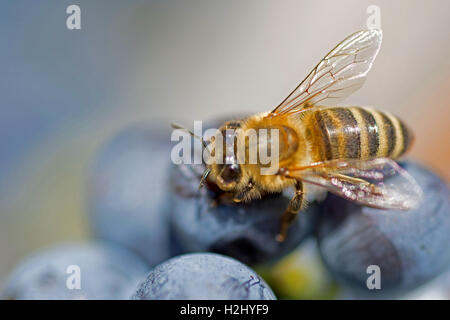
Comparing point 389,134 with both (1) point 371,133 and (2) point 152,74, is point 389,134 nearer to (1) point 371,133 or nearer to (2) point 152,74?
(1) point 371,133

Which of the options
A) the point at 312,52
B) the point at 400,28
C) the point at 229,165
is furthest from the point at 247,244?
the point at 400,28

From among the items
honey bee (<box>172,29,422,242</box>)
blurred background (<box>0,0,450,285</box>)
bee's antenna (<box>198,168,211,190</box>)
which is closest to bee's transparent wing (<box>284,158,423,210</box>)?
honey bee (<box>172,29,422,242</box>)

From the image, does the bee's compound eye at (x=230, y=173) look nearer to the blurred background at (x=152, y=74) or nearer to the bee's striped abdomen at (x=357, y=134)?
the bee's striped abdomen at (x=357, y=134)

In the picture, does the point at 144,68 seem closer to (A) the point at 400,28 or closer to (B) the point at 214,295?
(A) the point at 400,28

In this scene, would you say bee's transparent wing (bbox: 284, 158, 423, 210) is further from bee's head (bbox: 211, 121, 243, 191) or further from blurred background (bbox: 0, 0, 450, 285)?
blurred background (bbox: 0, 0, 450, 285)

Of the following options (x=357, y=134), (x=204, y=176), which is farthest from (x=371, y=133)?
(x=204, y=176)

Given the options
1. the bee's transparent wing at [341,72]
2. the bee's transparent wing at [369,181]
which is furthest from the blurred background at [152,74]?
the bee's transparent wing at [369,181]
